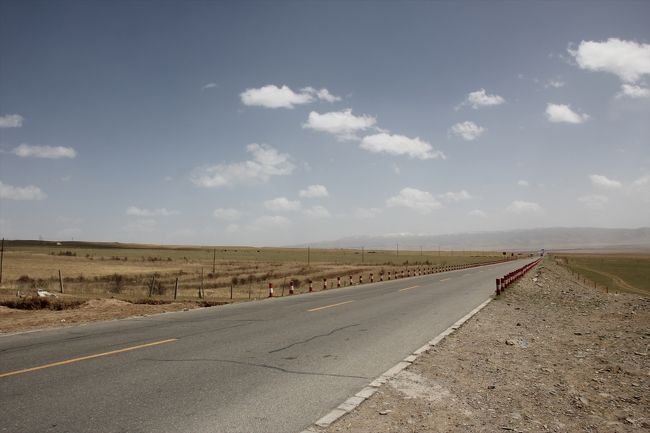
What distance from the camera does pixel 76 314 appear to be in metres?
14.7

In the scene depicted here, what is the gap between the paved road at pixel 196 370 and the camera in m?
5.32

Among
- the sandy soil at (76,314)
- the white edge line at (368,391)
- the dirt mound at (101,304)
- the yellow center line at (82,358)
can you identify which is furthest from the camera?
the dirt mound at (101,304)

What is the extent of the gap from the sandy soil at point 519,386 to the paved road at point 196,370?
736mm

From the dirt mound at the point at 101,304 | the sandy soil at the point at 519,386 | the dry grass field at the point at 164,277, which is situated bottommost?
the dry grass field at the point at 164,277

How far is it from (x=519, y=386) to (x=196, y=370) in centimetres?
547

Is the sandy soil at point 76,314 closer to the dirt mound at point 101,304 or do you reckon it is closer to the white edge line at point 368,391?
the dirt mound at point 101,304

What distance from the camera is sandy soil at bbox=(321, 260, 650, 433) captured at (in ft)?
18.0

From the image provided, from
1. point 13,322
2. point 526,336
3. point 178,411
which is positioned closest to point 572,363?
point 526,336

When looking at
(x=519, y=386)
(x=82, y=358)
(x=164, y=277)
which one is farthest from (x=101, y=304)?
(x=164, y=277)

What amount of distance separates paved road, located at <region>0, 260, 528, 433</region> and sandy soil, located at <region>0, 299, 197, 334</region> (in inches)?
58.3

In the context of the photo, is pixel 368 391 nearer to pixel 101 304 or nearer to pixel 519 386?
pixel 519 386

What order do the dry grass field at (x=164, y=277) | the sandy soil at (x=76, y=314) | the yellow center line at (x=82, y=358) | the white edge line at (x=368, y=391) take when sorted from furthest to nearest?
the dry grass field at (x=164, y=277), the sandy soil at (x=76, y=314), the yellow center line at (x=82, y=358), the white edge line at (x=368, y=391)

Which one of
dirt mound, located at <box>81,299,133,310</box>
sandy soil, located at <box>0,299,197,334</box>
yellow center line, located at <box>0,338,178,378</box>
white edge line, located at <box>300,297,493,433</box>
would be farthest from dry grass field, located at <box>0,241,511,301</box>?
white edge line, located at <box>300,297,493,433</box>

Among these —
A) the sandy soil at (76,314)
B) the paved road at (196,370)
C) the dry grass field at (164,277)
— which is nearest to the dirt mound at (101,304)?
the sandy soil at (76,314)
